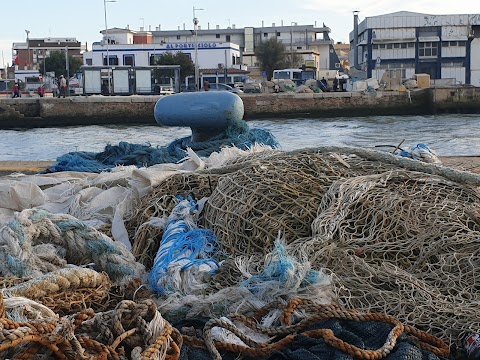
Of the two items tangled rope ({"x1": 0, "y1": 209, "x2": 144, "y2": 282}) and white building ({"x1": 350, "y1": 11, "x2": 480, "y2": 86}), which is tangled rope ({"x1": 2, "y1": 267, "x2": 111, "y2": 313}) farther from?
white building ({"x1": 350, "y1": 11, "x2": 480, "y2": 86})

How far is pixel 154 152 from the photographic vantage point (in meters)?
5.96

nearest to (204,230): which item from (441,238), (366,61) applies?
(441,238)

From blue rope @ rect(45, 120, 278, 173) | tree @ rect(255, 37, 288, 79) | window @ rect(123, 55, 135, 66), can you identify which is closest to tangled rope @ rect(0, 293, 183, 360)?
blue rope @ rect(45, 120, 278, 173)

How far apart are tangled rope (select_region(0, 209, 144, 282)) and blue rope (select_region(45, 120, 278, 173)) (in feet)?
9.15

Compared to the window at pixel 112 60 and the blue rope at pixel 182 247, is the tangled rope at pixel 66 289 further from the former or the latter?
the window at pixel 112 60

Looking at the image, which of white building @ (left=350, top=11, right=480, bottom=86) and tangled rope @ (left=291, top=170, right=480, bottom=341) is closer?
tangled rope @ (left=291, top=170, right=480, bottom=341)

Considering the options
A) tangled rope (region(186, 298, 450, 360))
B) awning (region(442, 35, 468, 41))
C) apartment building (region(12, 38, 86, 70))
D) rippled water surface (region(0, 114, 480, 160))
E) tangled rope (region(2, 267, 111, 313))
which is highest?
apartment building (region(12, 38, 86, 70))

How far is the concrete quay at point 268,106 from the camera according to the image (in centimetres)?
3042

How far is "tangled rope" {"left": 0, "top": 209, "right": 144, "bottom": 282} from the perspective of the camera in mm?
2633

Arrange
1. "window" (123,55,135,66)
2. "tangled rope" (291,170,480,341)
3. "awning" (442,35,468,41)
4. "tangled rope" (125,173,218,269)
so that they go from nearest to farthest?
"tangled rope" (291,170,480,341) < "tangled rope" (125,173,218,269) < "awning" (442,35,468,41) < "window" (123,55,135,66)

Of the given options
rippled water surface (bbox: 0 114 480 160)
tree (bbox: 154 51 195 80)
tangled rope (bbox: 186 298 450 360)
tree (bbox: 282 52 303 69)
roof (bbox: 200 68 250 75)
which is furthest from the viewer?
tree (bbox: 282 52 303 69)

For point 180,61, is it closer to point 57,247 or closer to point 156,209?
point 156,209

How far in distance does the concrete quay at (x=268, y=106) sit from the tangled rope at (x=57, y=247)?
27390 mm

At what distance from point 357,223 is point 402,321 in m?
0.69
